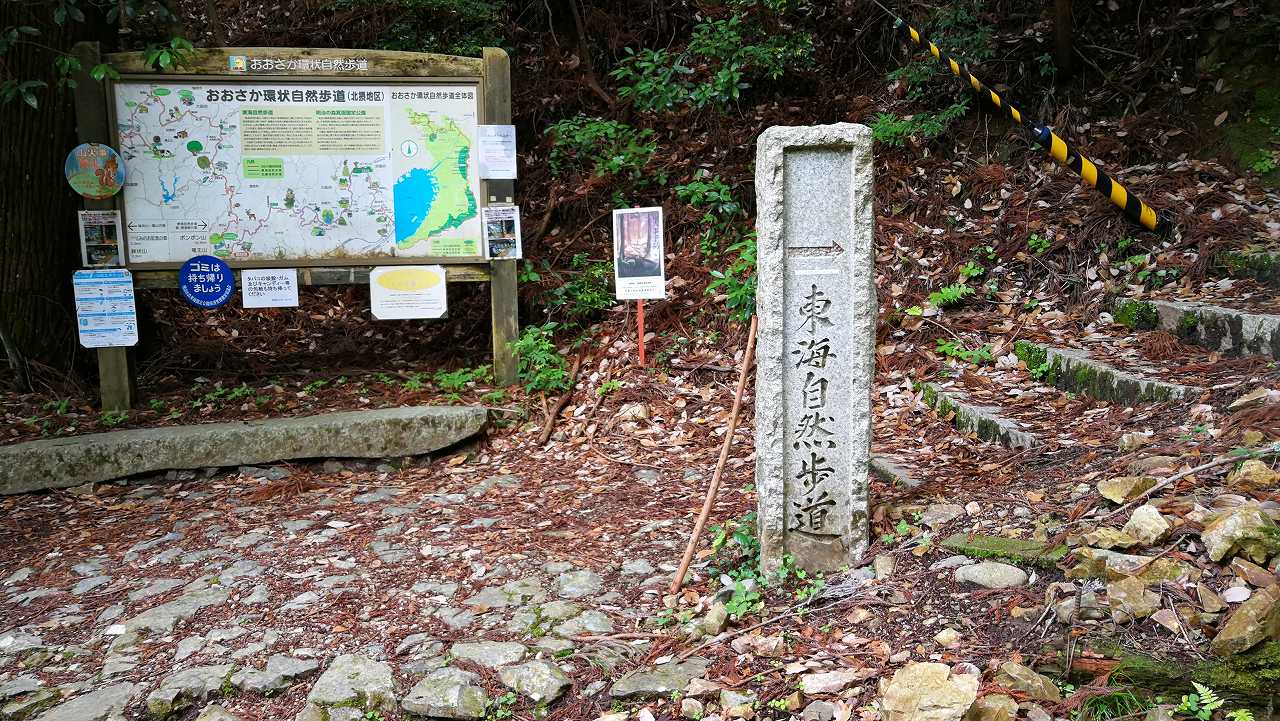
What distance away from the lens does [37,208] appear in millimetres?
6074

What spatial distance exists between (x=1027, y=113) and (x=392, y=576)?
6.37 meters

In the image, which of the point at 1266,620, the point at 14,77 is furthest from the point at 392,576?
the point at 14,77

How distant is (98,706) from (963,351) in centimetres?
494

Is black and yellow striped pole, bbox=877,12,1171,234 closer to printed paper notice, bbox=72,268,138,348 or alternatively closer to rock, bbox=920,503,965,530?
rock, bbox=920,503,965,530

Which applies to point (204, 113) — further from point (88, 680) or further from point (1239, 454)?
point (1239, 454)

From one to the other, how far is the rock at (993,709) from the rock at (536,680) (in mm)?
1406

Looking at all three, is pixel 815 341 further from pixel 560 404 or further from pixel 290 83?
pixel 290 83

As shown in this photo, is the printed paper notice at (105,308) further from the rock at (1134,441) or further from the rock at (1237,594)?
the rock at (1237,594)

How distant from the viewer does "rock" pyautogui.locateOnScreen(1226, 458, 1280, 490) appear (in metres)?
2.87

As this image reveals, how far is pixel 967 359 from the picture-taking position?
Result: 5.40m

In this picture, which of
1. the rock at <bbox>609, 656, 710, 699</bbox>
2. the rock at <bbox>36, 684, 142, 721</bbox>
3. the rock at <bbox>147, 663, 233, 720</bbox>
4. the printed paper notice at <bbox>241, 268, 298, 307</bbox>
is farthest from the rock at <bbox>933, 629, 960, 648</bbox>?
the printed paper notice at <bbox>241, 268, 298, 307</bbox>

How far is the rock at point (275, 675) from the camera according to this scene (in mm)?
3139

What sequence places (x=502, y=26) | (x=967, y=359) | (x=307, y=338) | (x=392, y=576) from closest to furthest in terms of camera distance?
(x=392, y=576) < (x=967, y=359) < (x=307, y=338) < (x=502, y=26)

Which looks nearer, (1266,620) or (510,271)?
(1266,620)
